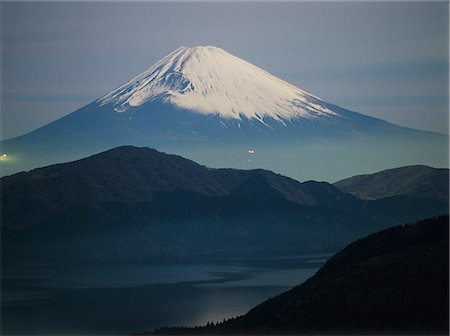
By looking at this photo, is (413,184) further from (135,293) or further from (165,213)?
(135,293)

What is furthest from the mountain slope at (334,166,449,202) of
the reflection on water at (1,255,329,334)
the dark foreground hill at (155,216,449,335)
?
the dark foreground hill at (155,216,449,335)

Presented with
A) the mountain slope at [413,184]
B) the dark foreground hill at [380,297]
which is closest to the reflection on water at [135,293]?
the dark foreground hill at [380,297]

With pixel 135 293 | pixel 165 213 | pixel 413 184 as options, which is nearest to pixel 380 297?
pixel 135 293

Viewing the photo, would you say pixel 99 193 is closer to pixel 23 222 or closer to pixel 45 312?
pixel 23 222

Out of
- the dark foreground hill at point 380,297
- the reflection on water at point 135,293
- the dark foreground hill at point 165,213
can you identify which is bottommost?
the dark foreground hill at point 380,297

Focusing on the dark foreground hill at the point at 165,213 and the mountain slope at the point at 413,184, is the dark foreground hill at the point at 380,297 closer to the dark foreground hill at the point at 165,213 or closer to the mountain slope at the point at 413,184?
the dark foreground hill at the point at 165,213

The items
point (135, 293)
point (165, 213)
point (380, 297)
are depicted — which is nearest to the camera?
point (380, 297)
